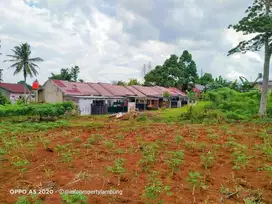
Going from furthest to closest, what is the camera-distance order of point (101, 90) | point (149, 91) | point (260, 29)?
1. point (149, 91)
2. point (101, 90)
3. point (260, 29)

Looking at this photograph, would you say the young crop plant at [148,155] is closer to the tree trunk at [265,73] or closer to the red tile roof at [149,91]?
the tree trunk at [265,73]

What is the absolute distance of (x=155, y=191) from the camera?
140 inches

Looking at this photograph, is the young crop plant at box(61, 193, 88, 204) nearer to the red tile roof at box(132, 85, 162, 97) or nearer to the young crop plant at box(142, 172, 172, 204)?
the young crop plant at box(142, 172, 172, 204)

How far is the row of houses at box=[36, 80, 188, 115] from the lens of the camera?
23.9 m

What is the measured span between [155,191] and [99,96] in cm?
2250

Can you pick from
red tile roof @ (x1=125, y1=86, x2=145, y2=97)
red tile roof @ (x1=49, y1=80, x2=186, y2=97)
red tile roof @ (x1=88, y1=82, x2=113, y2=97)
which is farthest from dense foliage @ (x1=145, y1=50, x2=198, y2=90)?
red tile roof @ (x1=88, y1=82, x2=113, y2=97)

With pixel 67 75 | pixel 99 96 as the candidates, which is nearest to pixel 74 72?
pixel 67 75

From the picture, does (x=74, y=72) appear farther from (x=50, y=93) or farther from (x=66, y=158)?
(x=66, y=158)

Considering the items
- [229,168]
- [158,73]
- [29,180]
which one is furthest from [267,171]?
[158,73]

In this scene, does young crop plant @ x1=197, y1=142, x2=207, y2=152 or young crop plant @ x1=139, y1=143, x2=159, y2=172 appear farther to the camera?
young crop plant @ x1=197, y1=142, x2=207, y2=152

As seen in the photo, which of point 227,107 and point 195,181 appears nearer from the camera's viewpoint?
point 195,181

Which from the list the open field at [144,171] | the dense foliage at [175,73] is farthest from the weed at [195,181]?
the dense foliage at [175,73]

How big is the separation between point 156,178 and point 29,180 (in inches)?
84.7

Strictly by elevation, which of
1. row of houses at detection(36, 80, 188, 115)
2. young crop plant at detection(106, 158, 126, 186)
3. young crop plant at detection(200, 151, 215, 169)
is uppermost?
row of houses at detection(36, 80, 188, 115)
